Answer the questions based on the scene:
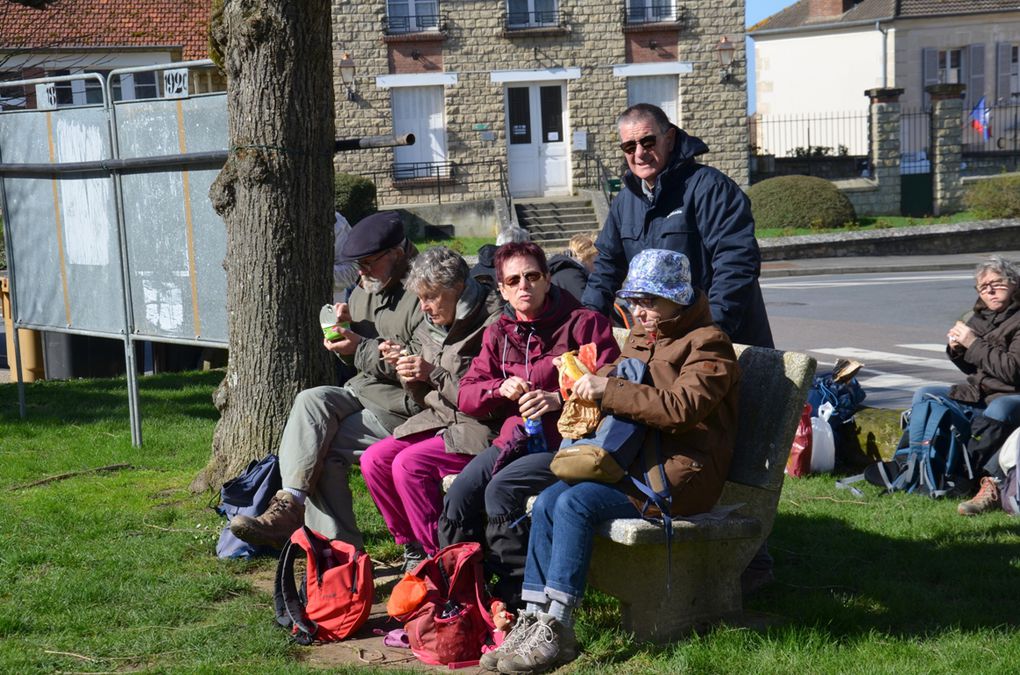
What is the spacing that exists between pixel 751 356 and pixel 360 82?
28274mm

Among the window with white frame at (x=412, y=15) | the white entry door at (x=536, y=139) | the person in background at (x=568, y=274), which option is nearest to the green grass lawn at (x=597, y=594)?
the person in background at (x=568, y=274)

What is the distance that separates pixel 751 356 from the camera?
4906 millimetres

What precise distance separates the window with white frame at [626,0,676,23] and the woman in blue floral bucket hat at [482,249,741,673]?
98.7 ft

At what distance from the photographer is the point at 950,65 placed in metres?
39.1

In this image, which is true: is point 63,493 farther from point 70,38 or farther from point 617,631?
point 70,38

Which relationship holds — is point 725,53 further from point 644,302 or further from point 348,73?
point 644,302

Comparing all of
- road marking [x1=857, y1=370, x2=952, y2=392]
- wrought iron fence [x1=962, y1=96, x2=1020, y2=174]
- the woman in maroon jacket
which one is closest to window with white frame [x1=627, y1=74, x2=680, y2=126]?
wrought iron fence [x1=962, y1=96, x2=1020, y2=174]

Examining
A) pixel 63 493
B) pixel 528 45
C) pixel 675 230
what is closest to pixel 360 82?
pixel 528 45

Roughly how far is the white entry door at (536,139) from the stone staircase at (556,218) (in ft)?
3.73

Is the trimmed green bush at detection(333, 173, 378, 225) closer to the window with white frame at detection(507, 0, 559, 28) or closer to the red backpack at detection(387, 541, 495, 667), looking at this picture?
the window with white frame at detection(507, 0, 559, 28)

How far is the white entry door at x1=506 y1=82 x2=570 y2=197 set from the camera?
109 ft

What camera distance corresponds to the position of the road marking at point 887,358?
1142 cm

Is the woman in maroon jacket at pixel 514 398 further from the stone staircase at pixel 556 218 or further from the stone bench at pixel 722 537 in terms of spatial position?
the stone staircase at pixel 556 218

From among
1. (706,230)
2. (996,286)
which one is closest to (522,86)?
(996,286)
